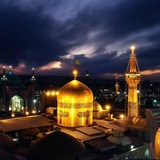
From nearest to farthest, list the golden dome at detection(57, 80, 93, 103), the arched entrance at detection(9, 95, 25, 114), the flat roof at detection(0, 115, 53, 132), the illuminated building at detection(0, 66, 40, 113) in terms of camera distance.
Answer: the flat roof at detection(0, 115, 53, 132) → the golden dome at detection(57, 80, 93, 103) → the illuminated building at detection(0, 66, 40, 113) → the arched entrance at detection(9, 95, 25, 114)

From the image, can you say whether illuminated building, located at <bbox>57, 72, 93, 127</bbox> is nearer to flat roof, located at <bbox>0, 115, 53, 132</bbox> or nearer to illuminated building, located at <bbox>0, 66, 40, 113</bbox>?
flat roof, located at <bbox>0, 115, 53, 132</bbox>

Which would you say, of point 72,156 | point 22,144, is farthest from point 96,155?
point 22,144

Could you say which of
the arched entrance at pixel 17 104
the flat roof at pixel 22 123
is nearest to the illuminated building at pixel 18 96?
the arched entrance at pixel 17 104

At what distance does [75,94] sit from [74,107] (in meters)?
1.29

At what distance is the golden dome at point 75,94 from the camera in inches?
935

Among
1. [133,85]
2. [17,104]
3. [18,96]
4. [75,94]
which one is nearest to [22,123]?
[75,94]

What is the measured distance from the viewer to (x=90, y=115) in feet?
79.8

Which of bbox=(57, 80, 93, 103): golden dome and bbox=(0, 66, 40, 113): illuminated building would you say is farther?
bbox=(0, 66, 40, 113): illuminated building

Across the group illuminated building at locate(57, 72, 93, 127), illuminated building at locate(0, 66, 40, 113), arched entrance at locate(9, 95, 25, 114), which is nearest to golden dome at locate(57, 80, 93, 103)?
illuminated building at locate(57, 72, 93, 127)

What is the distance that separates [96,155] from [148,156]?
6365mm

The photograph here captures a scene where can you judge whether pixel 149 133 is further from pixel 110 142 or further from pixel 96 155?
pixel 96 155

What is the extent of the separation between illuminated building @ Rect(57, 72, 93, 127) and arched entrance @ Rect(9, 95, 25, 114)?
1839 cm

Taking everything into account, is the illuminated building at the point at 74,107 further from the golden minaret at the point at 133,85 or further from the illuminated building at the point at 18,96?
the illuminated building at the point at 18,96

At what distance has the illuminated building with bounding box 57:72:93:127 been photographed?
23531mm
